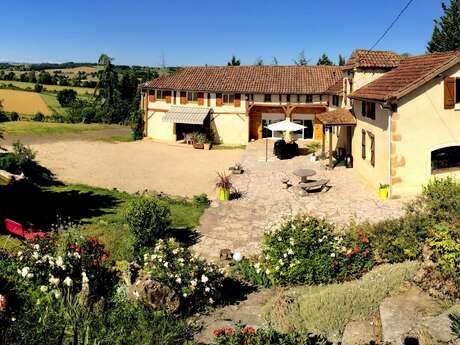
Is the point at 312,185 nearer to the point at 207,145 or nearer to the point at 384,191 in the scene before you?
the point at 384,191

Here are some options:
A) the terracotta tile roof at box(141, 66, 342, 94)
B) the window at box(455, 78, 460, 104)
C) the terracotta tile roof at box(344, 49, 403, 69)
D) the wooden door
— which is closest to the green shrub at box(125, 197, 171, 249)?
the window at box(455, 78, 460, 104)

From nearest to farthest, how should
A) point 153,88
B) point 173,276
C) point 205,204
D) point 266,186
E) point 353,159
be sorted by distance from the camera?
point 173,276 < point 205,204 < point 266,186 < point 353,159 < point 153,88

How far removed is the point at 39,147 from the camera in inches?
1410

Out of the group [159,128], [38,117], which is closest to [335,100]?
[159,128]

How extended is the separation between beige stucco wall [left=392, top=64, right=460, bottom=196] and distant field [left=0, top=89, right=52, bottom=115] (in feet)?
181

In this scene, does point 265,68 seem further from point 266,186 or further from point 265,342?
point 265,342

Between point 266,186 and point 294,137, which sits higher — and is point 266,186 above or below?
below

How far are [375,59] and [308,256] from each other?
17.7 metres

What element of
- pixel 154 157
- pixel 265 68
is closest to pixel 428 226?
pixel 154 157

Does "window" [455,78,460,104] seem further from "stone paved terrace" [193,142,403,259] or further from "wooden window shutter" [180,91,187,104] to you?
"wooden window shutter" [180,91,187,104]

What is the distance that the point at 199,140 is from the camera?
39469mm

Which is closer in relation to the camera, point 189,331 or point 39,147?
point 189,331

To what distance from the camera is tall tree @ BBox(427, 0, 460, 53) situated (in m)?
41.4

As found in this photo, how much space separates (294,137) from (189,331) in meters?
33.1
